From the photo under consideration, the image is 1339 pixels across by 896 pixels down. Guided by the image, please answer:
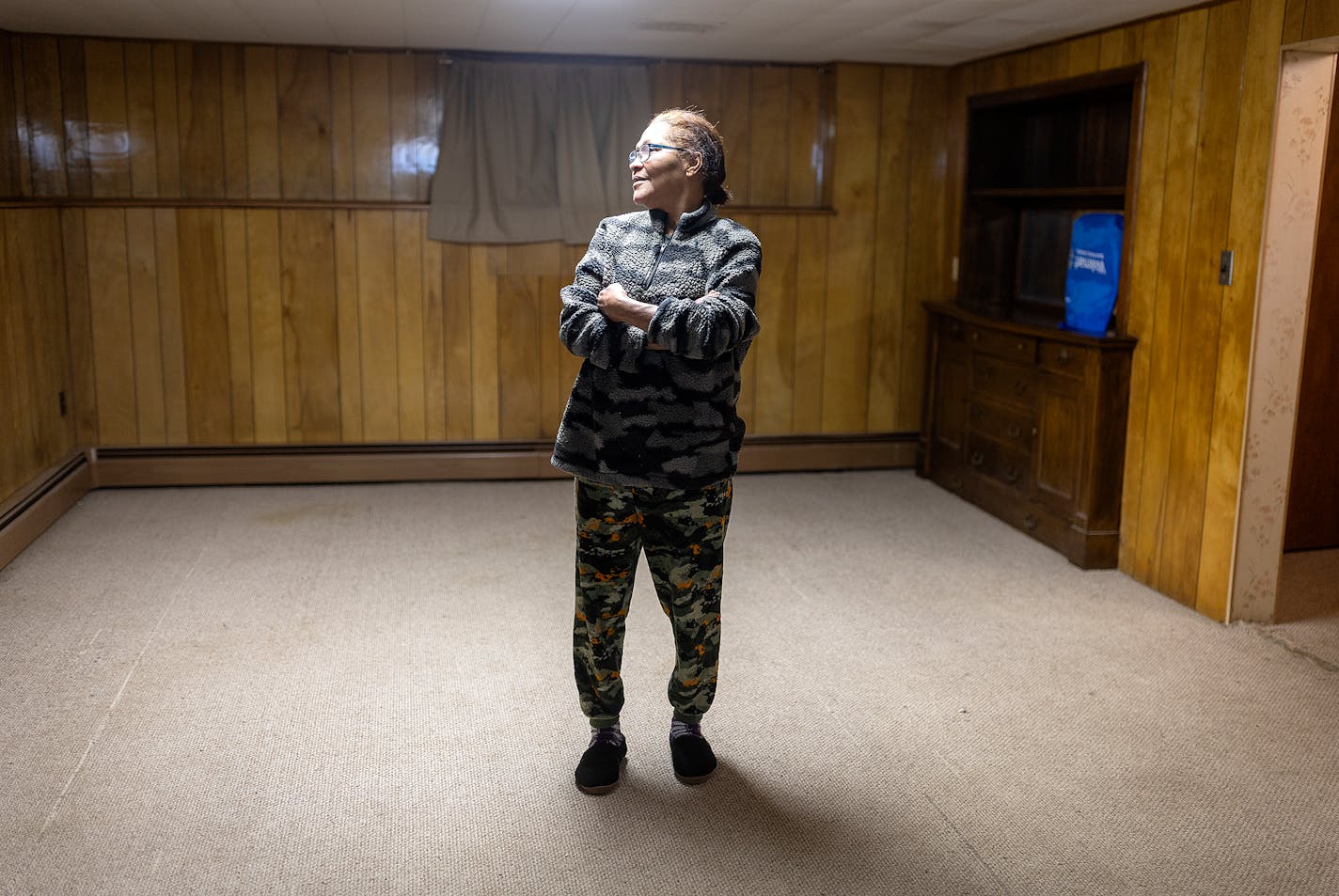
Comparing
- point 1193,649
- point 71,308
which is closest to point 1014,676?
point 1193,649

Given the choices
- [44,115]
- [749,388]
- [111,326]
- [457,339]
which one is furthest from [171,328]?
[749,388]

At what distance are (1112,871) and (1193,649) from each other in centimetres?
141

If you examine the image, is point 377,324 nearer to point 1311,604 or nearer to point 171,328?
point 171,328

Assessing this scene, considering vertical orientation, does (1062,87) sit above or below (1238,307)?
above

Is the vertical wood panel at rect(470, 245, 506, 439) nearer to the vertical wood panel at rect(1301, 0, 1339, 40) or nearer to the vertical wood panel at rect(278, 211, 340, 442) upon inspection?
the vertical wood panel at rect(278, 211, 340, 442)

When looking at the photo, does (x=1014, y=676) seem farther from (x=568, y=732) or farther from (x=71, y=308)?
(x=71, y=308)

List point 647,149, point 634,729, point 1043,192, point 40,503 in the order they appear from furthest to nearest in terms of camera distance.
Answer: point 1043,192 < point 40,503 < point 634,729 < point 647,149

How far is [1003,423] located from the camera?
4.92m

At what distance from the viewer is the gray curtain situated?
17.5 feet

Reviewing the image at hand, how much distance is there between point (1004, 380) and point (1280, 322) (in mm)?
1364

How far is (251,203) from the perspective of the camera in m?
5.21

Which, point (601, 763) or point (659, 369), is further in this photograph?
point (601, 763)

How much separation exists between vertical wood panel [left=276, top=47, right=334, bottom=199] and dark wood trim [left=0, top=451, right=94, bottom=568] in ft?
4.88

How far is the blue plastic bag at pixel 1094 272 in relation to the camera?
434 cm
